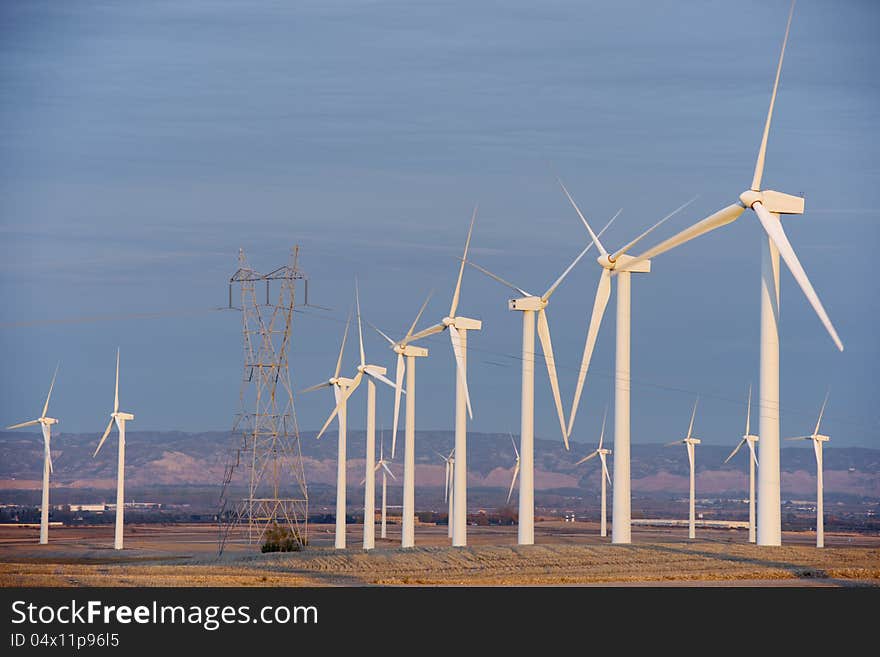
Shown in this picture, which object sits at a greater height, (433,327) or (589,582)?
(433,327)

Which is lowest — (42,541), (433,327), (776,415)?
(42,541)

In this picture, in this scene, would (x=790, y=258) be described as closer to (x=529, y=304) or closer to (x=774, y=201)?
(x=774, y=201)

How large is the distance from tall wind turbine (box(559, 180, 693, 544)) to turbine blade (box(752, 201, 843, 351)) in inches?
360

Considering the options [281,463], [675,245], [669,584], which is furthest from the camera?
[281,463]

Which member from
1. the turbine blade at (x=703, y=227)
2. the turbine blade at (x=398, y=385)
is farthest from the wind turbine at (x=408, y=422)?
the turbine blade at (x=703, y=227)

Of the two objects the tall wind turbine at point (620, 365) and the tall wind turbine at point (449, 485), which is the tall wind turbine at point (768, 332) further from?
the tall wind turbine at point (449, 485)

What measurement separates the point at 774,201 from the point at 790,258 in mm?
7387

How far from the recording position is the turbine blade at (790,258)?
47.3 m

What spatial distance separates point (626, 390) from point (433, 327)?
1098 inches

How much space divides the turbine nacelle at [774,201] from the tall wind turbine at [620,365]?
7788 mm

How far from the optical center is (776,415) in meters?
62.0

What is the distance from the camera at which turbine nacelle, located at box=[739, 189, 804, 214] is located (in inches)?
2435

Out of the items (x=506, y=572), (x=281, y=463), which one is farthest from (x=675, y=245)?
(x=281, y=463)
